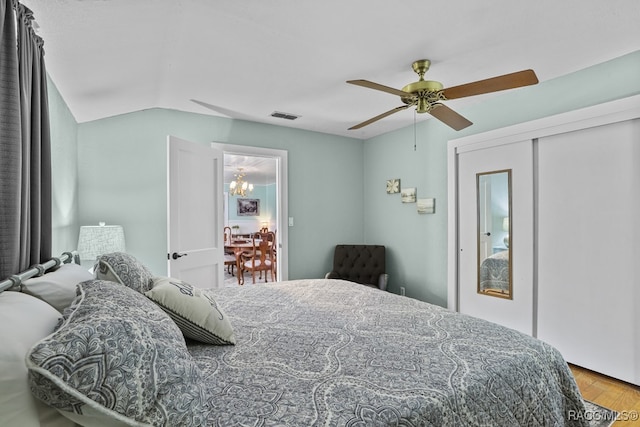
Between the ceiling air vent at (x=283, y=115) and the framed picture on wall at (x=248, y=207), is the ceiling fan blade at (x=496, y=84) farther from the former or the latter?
the framed picture on wall at (x=248, y=207)

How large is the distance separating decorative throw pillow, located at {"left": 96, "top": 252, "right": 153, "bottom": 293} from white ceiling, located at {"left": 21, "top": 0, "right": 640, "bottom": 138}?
1.19 meters

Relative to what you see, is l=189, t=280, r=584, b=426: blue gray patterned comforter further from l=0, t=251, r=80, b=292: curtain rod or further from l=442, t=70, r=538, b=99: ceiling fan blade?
l=442, t=70, r=538, b=99: ceiling fan blade

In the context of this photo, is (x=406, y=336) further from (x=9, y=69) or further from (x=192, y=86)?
(x=192, y=86)

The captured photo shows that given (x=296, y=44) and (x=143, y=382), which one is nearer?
(x=143, y=382)

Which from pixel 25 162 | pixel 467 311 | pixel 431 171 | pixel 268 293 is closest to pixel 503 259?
pixel 467 311

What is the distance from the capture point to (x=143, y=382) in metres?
0.84

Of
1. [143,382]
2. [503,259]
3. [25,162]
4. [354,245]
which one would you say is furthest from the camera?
[354,245]

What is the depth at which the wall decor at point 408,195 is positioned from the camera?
411 centimetres

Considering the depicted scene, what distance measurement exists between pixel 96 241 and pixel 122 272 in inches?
58.5

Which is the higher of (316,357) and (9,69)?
(9,69)

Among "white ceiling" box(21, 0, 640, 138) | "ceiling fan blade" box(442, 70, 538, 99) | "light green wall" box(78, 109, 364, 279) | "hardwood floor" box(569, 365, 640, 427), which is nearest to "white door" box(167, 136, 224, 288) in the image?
"light green wall" box(78, 109, 364, 279)

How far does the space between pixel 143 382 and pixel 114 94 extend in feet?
8.61

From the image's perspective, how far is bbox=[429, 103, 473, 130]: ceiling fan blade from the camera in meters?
2.34

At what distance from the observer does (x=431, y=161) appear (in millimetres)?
3900
